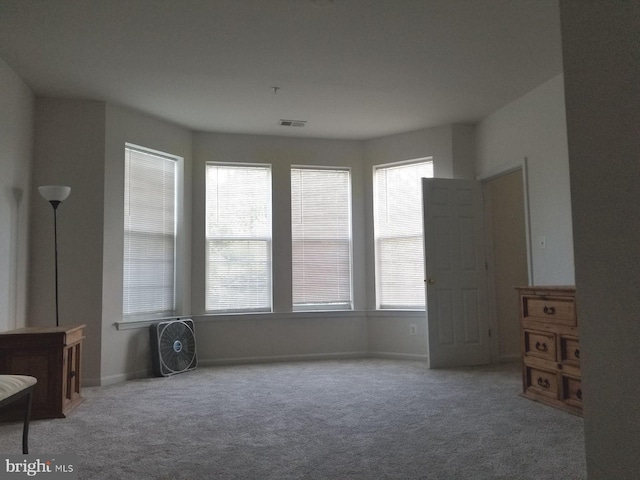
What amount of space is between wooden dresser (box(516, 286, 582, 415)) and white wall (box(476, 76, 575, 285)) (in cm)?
49

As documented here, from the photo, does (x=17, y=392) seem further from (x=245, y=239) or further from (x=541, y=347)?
(x=541, y=347)

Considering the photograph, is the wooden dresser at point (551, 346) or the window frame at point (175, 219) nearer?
the wooden dresser at point (551, 346)

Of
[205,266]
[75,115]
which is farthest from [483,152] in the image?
[75,115]

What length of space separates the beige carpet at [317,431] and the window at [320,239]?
1371 millimetres

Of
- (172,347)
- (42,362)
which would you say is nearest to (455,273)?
(172,347)

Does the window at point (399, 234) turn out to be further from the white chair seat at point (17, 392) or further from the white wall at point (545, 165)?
the white chair seat at point (17, 392)

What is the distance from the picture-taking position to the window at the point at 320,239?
221 inches

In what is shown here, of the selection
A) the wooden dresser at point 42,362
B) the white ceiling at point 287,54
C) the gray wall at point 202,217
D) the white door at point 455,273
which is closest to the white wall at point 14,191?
the gray wall at point 202,217

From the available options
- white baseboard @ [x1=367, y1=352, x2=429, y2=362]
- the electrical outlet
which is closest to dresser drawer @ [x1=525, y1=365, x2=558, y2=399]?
the electrical outlet

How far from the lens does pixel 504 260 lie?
5277 millimetres

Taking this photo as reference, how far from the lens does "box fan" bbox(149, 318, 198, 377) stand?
184 inches

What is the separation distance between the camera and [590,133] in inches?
47.8

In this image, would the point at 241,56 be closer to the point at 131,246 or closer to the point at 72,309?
the point at 131,246

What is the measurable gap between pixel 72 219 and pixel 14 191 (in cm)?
55
